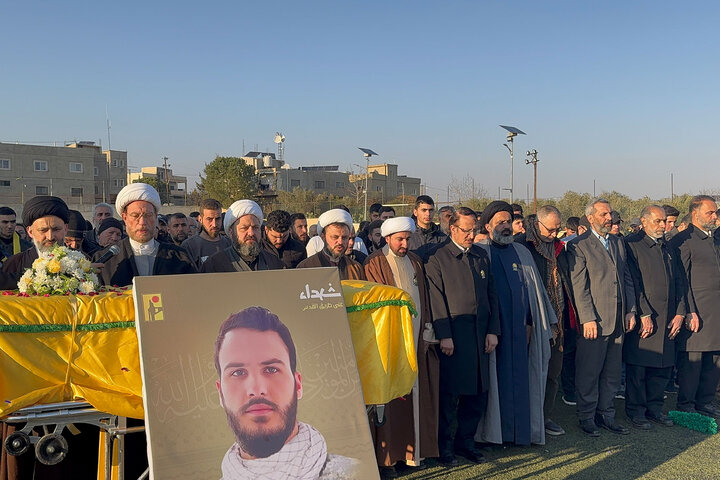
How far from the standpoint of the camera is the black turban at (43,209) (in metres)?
3.90

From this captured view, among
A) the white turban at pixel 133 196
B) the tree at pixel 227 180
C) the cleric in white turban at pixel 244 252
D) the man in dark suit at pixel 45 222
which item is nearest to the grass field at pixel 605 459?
the cleric in white turban at pixel 244 252

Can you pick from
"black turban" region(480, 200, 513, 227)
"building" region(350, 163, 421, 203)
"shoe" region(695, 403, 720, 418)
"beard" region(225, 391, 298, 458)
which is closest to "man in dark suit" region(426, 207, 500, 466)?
"black turban" region(480, 200, 513, 227)

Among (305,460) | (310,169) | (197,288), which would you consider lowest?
(305,460)

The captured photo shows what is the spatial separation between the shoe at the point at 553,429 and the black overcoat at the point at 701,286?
1843 mm

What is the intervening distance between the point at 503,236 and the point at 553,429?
6.79ft

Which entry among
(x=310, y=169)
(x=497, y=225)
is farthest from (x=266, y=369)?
(x=310, y=169)

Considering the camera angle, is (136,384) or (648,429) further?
(648,429)

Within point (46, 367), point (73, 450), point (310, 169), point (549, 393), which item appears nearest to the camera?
point (46, 367)

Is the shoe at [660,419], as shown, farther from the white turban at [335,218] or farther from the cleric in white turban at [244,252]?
the cleric in white turban at [244,252]

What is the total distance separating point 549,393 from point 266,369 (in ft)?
13.6

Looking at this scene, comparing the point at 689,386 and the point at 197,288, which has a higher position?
the point at 197,288

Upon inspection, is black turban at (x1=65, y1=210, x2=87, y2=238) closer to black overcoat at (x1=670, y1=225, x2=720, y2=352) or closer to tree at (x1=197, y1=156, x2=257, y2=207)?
black overcoat at (x1=670, y1=225, x2=720, y2=352)

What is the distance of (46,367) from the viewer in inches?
107

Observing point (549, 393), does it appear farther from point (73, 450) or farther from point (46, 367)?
point (46, 367)
